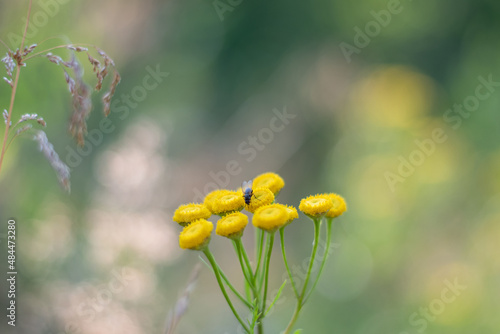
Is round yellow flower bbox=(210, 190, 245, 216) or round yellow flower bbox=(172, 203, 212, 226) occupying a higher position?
round yellow flower bbox=(210, 190, 245, 216)

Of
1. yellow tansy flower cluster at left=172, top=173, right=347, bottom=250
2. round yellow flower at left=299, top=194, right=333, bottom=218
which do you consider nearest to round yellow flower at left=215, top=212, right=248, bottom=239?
yellow tansy flower cluster at left=172, top=173, right=347, bottom=250

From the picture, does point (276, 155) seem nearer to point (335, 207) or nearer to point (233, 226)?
point (335, 207)

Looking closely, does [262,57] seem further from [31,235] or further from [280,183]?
[280,183]

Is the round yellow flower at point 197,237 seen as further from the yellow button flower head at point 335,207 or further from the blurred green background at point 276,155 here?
the blurred green background at point 276,155

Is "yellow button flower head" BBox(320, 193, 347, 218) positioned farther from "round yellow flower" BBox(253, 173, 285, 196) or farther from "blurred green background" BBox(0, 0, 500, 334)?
"blurred green background" BBox(0, 0, 500, 334)

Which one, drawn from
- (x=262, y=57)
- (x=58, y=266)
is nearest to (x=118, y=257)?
(x=58, y=266)
